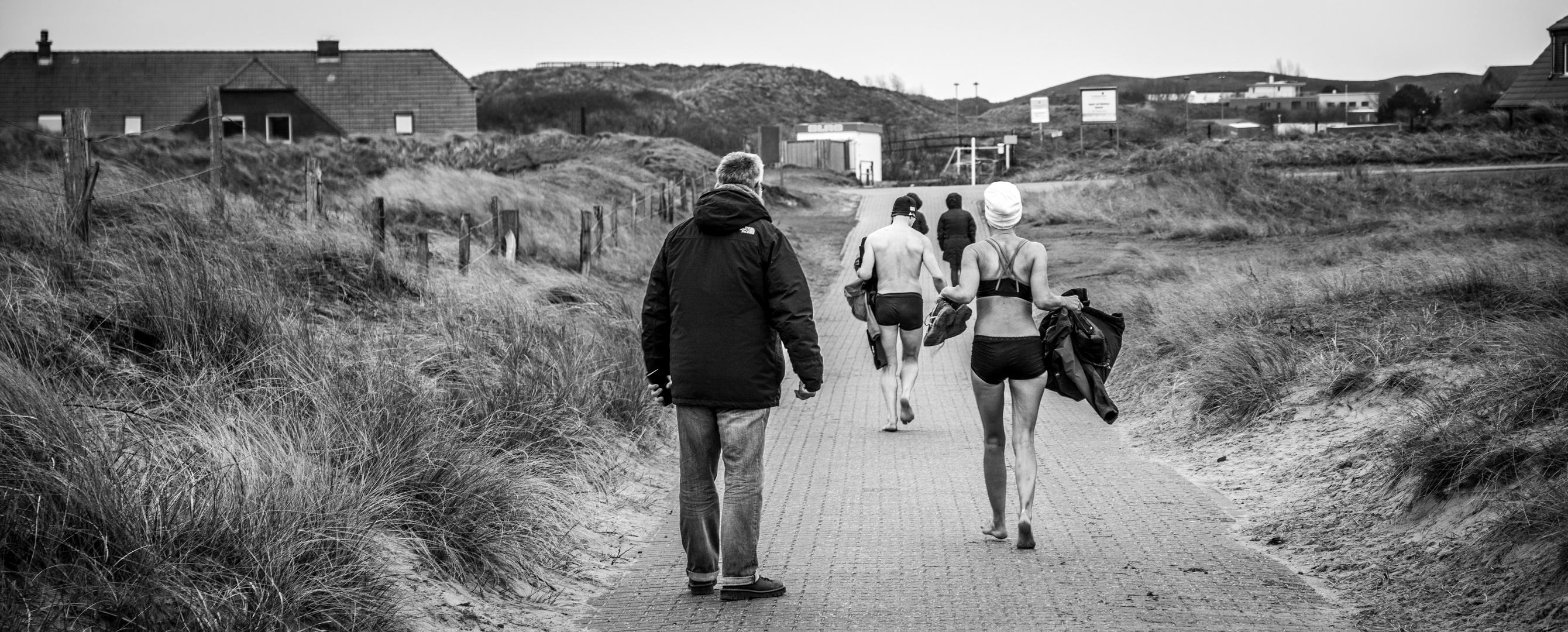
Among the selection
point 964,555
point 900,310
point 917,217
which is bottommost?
point 964,555

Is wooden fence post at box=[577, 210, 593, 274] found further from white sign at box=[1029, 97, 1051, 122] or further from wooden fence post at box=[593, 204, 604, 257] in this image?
white sign at box=[1029, 97, 1051, 122]

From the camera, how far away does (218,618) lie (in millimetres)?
3771

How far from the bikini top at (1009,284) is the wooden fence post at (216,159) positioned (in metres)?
8.47

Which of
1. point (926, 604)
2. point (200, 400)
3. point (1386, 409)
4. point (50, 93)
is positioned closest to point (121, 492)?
point (200, 400)

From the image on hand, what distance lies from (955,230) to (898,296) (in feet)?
21.9

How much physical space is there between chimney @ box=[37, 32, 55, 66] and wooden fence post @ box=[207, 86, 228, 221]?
211ft

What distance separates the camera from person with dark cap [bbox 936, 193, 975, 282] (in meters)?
16.5

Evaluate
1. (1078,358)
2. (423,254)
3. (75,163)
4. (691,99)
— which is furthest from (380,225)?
(691,99)

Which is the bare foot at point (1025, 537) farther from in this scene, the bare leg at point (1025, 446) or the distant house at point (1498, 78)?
the distant house at point (1498, 78)

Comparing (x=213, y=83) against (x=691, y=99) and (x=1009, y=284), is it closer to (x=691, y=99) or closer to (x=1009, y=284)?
(x=691, y=99)

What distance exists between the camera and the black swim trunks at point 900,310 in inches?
399

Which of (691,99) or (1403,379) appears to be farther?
(691,99)

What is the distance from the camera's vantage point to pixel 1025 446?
636 centimetres

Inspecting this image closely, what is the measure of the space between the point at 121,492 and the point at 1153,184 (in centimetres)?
3592
